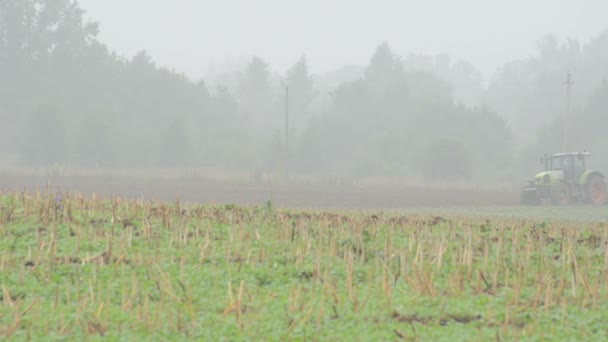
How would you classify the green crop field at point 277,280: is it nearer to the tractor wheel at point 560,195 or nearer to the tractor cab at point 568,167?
the tractor wheel at point 560,195

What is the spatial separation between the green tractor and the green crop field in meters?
21.1

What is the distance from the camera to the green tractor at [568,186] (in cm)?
3206

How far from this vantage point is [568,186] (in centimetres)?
3253

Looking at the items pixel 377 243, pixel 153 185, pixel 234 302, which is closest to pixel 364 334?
pixel 234 302

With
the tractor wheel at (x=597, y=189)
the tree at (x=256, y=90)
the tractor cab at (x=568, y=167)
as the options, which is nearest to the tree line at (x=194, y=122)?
the tree at (x=256, y=90)

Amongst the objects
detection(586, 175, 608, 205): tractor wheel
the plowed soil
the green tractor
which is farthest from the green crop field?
detection(586, 175, 608, 205): tractor wheel

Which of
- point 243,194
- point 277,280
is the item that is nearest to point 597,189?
point 243,194

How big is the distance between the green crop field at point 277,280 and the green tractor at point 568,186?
69.3 ft

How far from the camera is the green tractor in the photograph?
32062 millimetres

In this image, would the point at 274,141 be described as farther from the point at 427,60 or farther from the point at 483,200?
the point at 427,60

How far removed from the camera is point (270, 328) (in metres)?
6.35

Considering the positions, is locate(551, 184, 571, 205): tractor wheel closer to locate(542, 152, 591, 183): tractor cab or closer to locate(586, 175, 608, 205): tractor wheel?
locate(542, 152, 591, 183): tractor cab

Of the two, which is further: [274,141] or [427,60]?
[427,60]

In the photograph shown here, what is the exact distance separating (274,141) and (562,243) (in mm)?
50220
